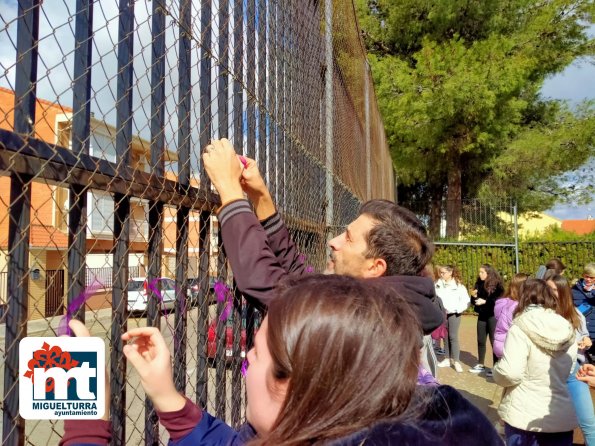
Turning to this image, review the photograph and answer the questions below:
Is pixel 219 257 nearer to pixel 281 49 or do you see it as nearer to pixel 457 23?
pixel 281 49

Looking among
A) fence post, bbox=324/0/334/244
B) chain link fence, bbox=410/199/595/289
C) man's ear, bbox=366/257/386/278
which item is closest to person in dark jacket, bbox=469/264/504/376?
fence post, bbox=324/0/334/244

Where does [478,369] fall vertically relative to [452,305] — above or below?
below

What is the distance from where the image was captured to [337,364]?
3.28 feet

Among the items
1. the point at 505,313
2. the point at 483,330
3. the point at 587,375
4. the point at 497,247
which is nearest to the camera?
the point at 587,375

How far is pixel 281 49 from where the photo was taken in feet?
10.3

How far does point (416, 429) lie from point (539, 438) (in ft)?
10.0

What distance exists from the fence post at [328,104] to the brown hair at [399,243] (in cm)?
221

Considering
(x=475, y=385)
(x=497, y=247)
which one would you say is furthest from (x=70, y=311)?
(x=497, y=247)

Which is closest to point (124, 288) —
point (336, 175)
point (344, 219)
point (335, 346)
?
point (335, 346)

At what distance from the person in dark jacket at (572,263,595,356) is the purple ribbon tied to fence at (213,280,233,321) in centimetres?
505

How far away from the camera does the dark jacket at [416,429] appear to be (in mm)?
957

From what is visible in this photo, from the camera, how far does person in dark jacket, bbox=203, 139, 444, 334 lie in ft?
6.01

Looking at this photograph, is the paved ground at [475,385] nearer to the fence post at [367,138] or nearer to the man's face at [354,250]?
the fence post at [367,138]

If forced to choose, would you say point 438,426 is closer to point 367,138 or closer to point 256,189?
point 256,189
